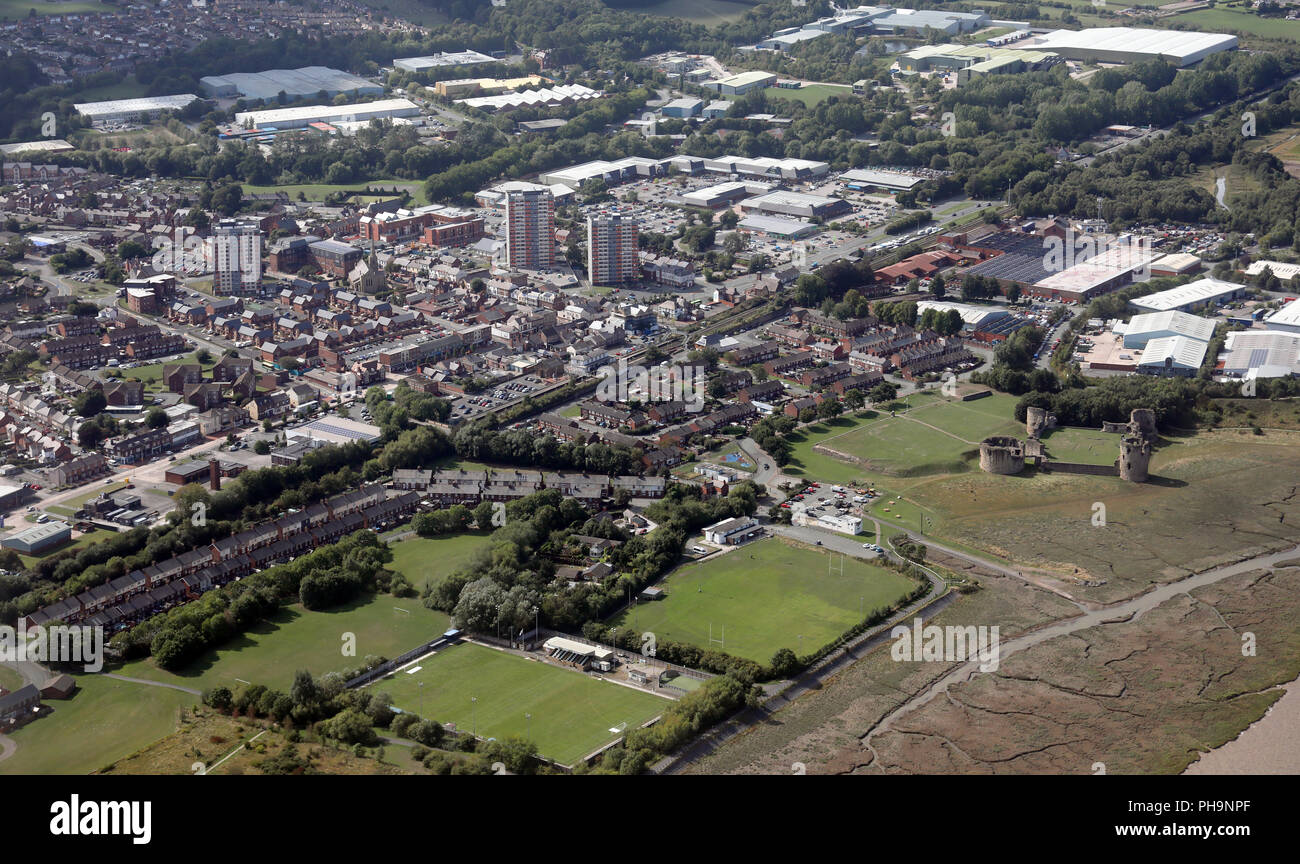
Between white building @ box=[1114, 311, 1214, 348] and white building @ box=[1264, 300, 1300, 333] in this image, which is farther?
white building @ box=[1264, 300, 1300, 333]

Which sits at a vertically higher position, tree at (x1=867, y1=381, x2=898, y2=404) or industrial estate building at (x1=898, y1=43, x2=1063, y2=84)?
industrial estate building at (x1=898, y1=43, x2=1063, y2=84)

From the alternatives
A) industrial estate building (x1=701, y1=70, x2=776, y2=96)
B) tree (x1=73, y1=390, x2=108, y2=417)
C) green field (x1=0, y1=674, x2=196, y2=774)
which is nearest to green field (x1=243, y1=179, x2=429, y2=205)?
industrial estate building (x1=701, y1=70, x2=776, y2=96)

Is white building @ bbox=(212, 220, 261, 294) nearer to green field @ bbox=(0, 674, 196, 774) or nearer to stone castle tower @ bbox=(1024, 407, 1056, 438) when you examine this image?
green field @ bbox=(0, 674, 196, 774)

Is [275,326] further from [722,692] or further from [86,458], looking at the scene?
[722,692]

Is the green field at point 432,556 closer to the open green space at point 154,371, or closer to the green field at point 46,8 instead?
the open green space at point 154,371

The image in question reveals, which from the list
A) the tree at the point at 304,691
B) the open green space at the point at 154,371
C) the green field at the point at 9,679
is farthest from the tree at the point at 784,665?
the open green space at the point at 154,371
